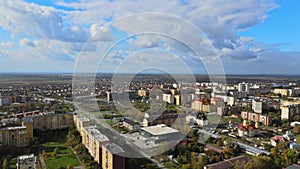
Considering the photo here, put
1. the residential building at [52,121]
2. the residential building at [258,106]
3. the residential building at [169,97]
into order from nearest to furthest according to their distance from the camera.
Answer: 1. the residential building at [52,121]
2. the residential building at [258,106]
3. the residential building at [169,97]

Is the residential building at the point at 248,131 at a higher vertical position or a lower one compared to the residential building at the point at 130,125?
lower

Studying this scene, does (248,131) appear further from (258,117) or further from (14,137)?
(14,137)

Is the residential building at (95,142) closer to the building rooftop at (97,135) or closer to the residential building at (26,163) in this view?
the building rooftop at (97,135)

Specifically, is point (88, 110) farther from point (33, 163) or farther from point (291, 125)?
point (291, 125)

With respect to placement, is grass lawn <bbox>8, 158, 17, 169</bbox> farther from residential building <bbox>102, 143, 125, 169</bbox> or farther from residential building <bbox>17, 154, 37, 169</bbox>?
residential building <bbox>102, 143, 125, 169</bbox>

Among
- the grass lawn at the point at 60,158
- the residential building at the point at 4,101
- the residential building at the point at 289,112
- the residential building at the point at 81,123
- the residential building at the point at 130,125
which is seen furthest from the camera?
the residential building at the point at 4,101

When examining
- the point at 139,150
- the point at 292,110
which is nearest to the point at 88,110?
the point at 139,150

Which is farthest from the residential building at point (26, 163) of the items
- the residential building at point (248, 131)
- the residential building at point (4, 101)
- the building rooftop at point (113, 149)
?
the residential building at point (4, 101)

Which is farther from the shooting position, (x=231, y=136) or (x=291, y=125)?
(x=291, y=125)

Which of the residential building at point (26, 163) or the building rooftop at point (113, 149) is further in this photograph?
the residential building at point (26, 163)
